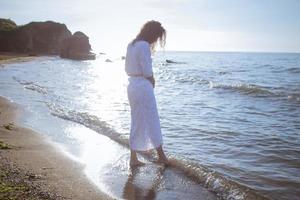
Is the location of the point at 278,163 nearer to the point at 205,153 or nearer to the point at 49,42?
the point at 205,153

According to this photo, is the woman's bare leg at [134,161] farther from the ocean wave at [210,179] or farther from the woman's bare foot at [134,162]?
the ocean wave at [210,179]

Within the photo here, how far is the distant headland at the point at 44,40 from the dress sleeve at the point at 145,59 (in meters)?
62.6

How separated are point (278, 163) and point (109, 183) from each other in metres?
3.02

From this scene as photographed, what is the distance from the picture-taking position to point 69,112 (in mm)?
10828

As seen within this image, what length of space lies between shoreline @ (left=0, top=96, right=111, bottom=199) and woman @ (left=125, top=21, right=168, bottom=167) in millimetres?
993

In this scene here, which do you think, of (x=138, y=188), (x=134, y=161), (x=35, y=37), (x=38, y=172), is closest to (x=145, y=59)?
(x=134, y=161)

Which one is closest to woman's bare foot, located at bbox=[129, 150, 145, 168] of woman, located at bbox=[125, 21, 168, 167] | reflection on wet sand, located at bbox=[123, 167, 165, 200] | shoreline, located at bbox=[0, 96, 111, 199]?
woman, located at bbox=[125, 21, 168, 167]

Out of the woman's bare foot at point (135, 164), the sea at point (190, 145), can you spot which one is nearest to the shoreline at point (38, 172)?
the sea at point (190, 145)

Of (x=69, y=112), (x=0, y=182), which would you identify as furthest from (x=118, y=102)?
(x=0, y=182)

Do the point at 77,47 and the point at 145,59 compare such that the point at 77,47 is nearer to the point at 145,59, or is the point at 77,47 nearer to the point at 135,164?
the point at 135,164

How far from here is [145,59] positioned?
18.3 feet

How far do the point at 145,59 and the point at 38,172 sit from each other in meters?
2.09

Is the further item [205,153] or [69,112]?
[69,112]

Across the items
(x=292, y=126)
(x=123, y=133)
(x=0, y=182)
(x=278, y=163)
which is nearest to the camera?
(x=0, y=182)
